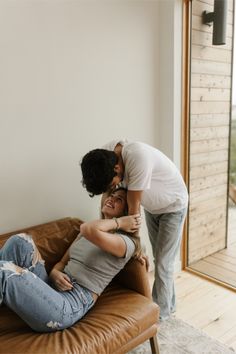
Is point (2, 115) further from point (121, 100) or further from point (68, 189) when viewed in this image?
point (121, 100)

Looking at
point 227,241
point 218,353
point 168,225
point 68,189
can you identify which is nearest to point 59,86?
point 68,189

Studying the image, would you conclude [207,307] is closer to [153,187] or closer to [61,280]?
[153,187]

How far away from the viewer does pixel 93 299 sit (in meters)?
1.61

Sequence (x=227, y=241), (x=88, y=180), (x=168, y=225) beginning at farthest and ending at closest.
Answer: (x=227, y=241)
(x=168, y=225)
(x=88, y=180)

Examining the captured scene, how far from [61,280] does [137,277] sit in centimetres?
41

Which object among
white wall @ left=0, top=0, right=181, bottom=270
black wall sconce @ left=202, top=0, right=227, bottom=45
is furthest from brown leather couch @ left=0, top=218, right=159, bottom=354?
black wall sconce @ left=202, top=0, right=227, bottom=45

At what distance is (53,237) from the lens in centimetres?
190

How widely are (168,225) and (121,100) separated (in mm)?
984

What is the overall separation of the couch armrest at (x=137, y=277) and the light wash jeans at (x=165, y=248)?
30 centimetres

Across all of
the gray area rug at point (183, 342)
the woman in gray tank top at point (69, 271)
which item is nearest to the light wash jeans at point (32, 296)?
the woman in gray tank top at point (69, 271)

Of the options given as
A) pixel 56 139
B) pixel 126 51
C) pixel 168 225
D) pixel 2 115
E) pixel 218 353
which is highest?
pixel 126 51

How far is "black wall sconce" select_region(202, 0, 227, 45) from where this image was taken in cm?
233

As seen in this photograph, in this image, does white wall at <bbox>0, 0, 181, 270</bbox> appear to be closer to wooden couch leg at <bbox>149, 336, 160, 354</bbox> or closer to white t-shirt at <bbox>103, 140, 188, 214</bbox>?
white t-shirt at <bbox>103, 140, 188, 214</bbox>

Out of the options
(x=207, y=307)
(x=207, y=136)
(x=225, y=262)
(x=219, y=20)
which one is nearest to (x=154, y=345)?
(x=207, y=307)
